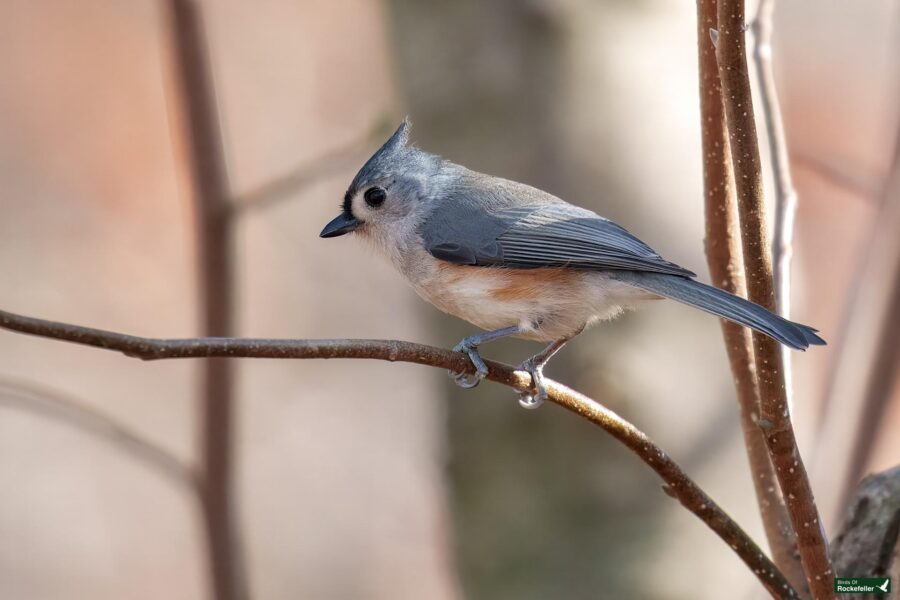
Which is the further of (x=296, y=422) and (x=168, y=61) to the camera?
(x=296, y=422)

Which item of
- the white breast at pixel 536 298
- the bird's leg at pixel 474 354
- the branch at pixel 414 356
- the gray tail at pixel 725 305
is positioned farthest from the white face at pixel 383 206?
the branch at pixel 414 356

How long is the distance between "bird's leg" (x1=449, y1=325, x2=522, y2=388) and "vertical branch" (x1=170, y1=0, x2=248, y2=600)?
364 millimetres

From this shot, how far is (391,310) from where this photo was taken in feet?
12.9

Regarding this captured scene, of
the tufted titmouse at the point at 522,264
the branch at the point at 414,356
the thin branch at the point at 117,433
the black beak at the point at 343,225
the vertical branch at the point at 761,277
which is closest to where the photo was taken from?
the branch at the point at 414,356

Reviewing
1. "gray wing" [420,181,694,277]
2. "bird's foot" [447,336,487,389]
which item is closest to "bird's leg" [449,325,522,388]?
"bird's foot" [447,336,487,389]

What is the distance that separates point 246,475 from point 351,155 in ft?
7.23

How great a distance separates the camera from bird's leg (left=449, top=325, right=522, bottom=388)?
1.33 metres

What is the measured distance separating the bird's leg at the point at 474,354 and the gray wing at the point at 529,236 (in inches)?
4.9

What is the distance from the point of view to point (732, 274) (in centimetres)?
149

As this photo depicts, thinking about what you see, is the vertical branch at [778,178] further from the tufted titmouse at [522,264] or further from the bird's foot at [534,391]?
the bird's foot at [534,391]

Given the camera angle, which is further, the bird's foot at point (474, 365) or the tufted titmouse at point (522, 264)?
the tufted titmouse at point (522, 264)

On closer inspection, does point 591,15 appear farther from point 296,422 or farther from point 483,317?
point 296,422

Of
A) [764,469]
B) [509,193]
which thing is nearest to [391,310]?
[509,193]

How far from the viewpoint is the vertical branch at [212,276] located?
54.8 inches
